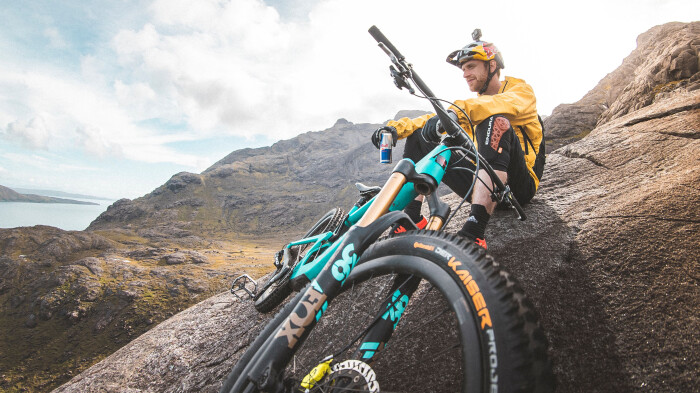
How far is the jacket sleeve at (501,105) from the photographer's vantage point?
11.3 ft

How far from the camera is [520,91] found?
4.39 m

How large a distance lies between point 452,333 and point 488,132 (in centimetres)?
240

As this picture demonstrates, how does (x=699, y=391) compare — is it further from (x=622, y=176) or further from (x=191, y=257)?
(x=191, y=257)

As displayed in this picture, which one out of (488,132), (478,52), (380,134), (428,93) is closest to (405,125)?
(380,134)

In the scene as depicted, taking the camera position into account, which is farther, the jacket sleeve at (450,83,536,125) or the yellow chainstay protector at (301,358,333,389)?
the jacket sleeve at (450,83,536,125)

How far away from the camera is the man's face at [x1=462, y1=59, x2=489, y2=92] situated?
17.2 feet

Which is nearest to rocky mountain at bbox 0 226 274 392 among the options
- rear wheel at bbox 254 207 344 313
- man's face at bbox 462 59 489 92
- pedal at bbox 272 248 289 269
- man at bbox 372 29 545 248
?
pedal at bbox 272 248 289 269

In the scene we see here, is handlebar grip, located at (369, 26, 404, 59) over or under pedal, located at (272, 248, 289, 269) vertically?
over

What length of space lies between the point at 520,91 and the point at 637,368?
3444 millimetres

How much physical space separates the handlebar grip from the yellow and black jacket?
0.83m

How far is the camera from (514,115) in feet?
13.3

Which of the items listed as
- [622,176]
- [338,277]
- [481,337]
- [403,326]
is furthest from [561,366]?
[622,176]

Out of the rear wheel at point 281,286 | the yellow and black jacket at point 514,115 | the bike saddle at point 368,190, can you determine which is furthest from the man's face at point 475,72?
the rear wheel at point 281,286

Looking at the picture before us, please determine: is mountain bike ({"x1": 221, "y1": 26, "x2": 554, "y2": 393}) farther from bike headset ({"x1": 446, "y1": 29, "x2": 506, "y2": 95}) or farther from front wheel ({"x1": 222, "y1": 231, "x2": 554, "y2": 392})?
bike headset ({"x1": 446, "y1": 29, "x2": 506, "y2": 95})
